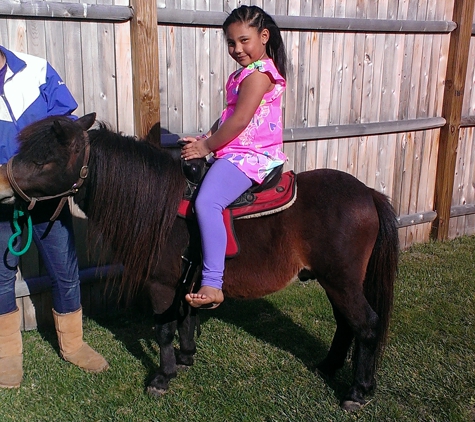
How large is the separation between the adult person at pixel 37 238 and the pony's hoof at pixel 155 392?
44cm

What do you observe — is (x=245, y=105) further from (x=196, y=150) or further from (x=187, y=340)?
(x=187, y=340)

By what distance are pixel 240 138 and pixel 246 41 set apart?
501 millimetres

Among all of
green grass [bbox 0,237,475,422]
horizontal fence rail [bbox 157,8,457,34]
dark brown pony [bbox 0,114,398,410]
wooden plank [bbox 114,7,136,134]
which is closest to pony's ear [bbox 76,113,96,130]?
dark brown pony [bbox 0,114,398,410]

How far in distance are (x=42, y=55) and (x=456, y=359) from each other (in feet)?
11.1

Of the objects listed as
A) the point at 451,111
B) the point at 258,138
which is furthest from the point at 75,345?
the point at 451,111

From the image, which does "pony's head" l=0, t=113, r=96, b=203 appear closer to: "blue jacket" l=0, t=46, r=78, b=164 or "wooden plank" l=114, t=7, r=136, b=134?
"blue jacket" l=0, t=46, r=78, b=164

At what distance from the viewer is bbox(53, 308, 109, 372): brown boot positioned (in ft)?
11.1

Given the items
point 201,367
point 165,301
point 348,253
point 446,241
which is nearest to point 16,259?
point 165,301

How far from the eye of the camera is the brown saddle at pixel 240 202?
111 inches

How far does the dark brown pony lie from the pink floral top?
0.25 metres

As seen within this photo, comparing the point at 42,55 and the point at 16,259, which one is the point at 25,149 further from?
the point at 42,55

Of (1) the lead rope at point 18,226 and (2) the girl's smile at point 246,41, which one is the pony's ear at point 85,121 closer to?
(1) the lead rope at point 18,226

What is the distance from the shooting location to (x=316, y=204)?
2.90 meters

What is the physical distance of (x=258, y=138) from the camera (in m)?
2.89
